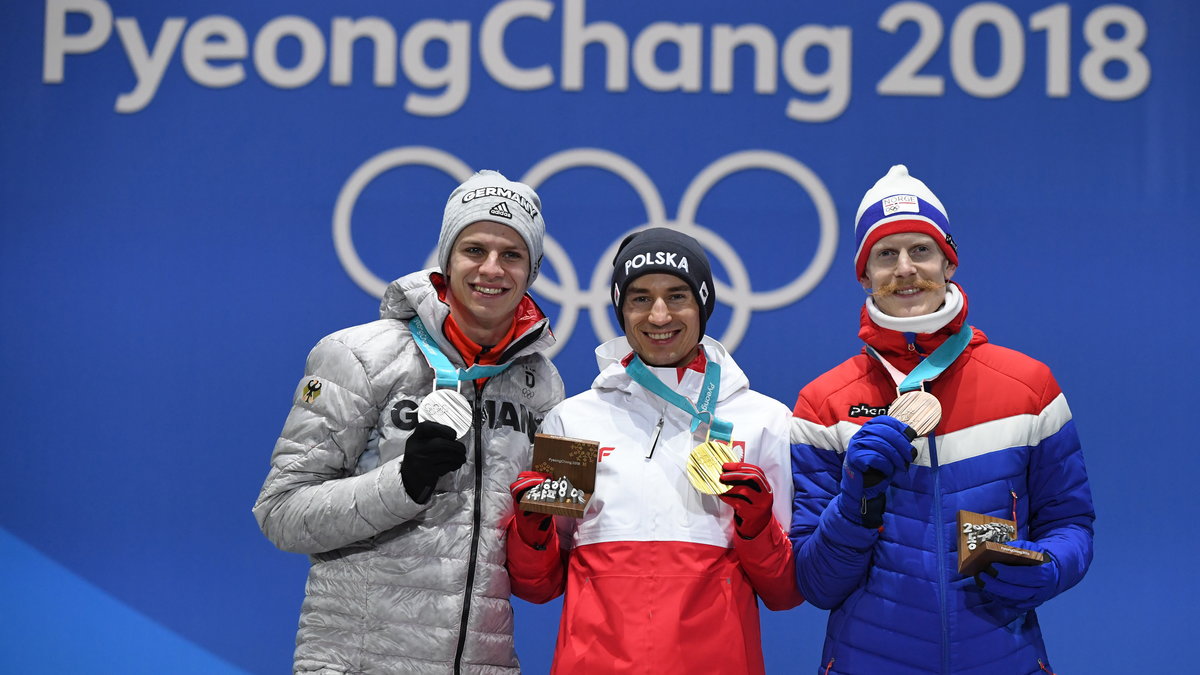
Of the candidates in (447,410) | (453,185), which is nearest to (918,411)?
(447,410)

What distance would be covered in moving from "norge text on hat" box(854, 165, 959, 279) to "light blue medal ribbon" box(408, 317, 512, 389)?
3.54ft

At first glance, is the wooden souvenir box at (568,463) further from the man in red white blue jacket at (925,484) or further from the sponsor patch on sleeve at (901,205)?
the sponsor patch on sleeve at (901,205)

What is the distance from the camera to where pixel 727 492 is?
2705 millimetres

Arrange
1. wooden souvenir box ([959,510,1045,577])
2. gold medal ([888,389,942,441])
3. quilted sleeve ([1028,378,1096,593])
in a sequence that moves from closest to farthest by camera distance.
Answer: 1. wooden souvenir box ([959,510,1045,577])
2. gold medal ([888,389,942,441])
3. quilted sleeve ([1028,378,1096,593])

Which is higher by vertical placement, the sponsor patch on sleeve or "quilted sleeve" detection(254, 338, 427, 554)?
the sponsor patch on sleeve

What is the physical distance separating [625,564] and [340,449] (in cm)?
84

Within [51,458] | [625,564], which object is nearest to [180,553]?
[51,458]

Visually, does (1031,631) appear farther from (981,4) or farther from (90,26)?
(90,26)

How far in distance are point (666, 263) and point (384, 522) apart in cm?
102

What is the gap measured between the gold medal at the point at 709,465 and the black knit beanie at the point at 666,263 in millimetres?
383

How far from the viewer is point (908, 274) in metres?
2.85

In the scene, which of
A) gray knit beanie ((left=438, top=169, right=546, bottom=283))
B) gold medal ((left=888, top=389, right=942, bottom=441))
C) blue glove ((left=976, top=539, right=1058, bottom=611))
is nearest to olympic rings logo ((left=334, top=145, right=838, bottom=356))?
gray knit beanie ((left=438, top=169, right=546, bottom=283))

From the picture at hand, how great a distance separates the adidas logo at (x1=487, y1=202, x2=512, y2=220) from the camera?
304 centimetres

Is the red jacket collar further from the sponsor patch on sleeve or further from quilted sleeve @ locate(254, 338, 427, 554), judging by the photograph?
quilted sleeve @ locate(254, 338, 427, 554)
